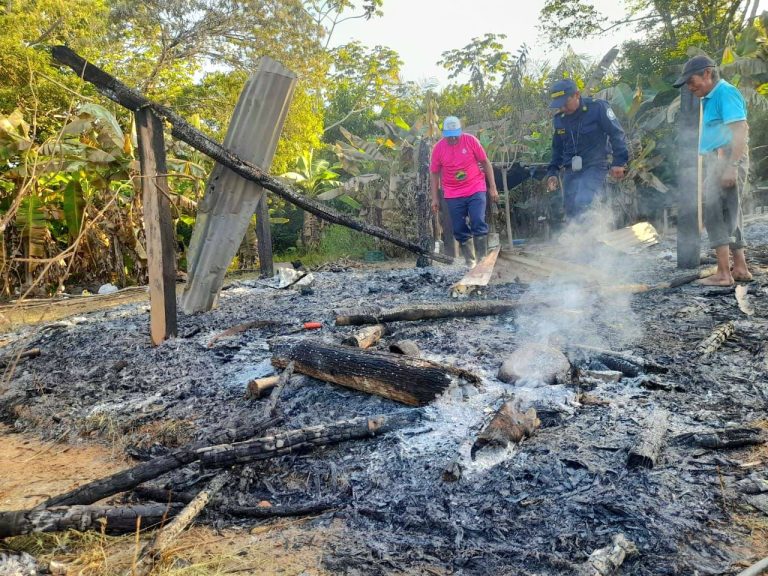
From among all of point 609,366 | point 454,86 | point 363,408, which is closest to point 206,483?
point 363,408

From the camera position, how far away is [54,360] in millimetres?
5020

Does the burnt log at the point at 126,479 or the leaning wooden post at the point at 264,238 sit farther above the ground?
the leaning wooden post at the point at 264,238

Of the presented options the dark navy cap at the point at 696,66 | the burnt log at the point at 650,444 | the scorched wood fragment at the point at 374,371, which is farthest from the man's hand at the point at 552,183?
the burnt log at the point at 650,444

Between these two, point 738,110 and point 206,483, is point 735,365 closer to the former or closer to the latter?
point 738,110

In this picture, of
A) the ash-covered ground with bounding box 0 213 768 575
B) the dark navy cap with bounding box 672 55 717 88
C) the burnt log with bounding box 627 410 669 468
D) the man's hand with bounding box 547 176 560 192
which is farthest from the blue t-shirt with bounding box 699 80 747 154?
the burnt log with bounding box 627 410 669 468

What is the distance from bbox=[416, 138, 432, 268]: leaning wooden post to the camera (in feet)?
31.7

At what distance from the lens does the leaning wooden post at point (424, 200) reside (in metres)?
9.67

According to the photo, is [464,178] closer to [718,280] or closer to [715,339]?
[718,280]

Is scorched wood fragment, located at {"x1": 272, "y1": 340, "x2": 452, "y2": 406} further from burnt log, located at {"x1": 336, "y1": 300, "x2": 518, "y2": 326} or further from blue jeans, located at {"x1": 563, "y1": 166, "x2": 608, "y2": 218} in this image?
blue jeans, located at {"x1": 563, "y1": 166, "x2": 608, "y2": 218}

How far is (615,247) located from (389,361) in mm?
5153

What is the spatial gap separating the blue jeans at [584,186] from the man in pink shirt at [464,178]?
1.10 meters

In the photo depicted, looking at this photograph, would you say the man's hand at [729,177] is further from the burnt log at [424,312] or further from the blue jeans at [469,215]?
the blue jeans at [469,215]

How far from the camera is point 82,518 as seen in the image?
2.16 metres

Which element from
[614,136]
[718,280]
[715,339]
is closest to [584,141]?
[614,136]
